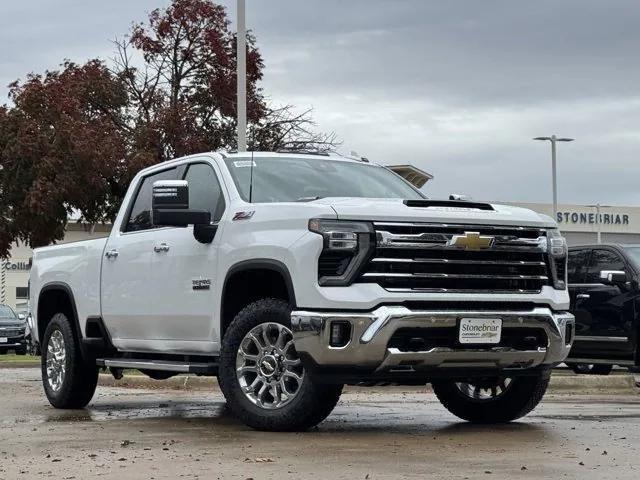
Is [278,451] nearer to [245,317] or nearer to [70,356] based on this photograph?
[245,317]

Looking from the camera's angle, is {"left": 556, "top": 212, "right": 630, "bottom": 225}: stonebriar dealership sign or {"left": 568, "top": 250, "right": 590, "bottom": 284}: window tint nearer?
{"left": 568, "top": 250, "right": 590, "bottom": 284}: window tint

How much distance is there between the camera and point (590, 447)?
8438 millimetres

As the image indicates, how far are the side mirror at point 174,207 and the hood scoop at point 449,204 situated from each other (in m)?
1.67

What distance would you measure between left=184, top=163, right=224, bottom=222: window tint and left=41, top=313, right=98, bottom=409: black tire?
219 centimetres

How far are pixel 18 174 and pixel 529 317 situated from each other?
2178 centimetres

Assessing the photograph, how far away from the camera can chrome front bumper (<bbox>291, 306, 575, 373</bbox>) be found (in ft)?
28.6

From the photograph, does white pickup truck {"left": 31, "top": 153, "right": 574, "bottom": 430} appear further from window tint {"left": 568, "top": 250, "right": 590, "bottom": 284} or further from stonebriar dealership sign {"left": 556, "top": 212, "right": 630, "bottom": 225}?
stonebriar dealership sign {"left": 556, "top": 212, "right": 630, "bottom": 225}

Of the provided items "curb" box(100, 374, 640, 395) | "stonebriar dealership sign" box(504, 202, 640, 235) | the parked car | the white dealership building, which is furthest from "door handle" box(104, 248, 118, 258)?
the white dealership building

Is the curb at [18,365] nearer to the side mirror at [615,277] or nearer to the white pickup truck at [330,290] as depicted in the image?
the side mirror at [615,277]

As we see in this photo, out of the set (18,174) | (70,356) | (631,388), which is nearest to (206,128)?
(18,174)

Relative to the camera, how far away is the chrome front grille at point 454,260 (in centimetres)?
894

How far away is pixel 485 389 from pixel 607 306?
638cm

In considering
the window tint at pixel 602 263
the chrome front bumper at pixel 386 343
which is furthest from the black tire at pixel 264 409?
the window tint at pixel 602 263

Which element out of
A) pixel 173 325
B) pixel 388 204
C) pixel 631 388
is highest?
pixel 388 204
